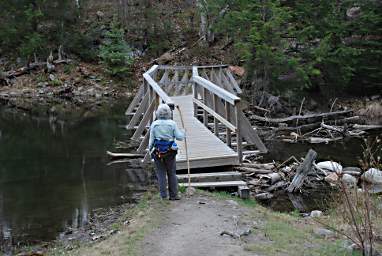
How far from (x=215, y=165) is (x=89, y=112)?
49.3 feet

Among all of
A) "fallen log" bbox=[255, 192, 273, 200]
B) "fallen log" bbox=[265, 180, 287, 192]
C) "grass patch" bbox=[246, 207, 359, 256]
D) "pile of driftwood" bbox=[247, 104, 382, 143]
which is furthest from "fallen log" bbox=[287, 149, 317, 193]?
"pile of driftwood" bbox=[247, 104, 382, 143]

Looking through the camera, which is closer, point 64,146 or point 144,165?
point 144,165

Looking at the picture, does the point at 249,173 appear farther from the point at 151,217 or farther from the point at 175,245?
the point at 175,245

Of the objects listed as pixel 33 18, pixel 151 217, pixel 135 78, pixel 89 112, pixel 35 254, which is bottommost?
pixel 35 254

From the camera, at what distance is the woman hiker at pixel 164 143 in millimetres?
8664

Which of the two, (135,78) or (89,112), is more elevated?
(135,78)

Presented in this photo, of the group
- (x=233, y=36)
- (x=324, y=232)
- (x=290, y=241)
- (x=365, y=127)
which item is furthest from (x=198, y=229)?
(x=233, y=36)

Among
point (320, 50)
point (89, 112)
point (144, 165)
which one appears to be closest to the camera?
point (144, 165)

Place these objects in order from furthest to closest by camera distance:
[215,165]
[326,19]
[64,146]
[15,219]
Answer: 1. [326,19]
2. [64,146]
3. [215,165]
4. [15,219]

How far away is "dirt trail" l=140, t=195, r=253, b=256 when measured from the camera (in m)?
6.43

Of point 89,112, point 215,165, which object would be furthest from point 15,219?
point 89,112

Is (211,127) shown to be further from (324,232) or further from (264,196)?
(324,232)

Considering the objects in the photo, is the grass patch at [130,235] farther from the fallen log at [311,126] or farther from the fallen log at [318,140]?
the fallen log at [311,126]

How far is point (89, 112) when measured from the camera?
81.9 feet
